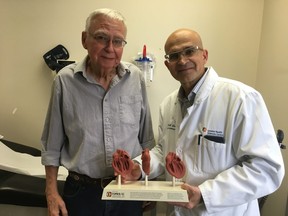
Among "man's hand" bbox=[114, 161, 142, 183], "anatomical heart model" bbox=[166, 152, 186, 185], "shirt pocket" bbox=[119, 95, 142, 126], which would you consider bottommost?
"man's hand" bbox=[114, 161, 142, 183]

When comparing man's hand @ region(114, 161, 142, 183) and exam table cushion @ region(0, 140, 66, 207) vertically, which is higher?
man's hand @ region(114, 161, 142, 183)

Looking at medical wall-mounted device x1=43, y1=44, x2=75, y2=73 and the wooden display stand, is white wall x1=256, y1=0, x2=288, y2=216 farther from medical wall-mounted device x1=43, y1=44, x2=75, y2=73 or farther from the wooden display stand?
medical wall-mounted device x1=43, y1=44, x2=75, y2=73

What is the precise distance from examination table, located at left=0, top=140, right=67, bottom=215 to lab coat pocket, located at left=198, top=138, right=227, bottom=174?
0.84 m

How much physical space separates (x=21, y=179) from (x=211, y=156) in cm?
116

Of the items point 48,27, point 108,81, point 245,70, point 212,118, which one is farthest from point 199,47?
point 48,27

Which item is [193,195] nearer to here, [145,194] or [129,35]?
[145,194]

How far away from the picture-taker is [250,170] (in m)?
0.98

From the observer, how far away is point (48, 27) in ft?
7.00

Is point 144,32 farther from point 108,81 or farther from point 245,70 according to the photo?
point 108,81

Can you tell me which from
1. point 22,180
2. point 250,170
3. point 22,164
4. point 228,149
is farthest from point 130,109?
point 22,164

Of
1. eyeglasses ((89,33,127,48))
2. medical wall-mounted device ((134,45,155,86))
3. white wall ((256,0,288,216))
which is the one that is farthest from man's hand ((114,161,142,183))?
medical wall-mounted device ((134,45,155,86))

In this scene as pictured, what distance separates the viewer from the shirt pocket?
1216 mm

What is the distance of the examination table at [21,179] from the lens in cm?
149

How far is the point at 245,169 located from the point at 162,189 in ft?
1.04
